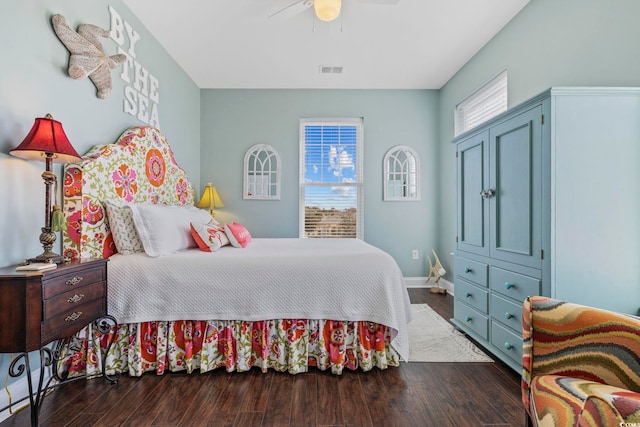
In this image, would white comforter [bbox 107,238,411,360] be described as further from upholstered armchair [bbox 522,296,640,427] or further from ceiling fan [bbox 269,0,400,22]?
ceiling fan [bbox 269,0,400,22]

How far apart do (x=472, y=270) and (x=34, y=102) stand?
3.09 metres

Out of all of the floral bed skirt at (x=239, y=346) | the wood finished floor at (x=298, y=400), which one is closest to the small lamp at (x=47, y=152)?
the floral bed skirt at (x=239, y=346)

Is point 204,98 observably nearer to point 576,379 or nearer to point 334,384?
point 334,384

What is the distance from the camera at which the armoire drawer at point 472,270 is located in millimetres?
2262

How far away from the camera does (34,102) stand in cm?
172

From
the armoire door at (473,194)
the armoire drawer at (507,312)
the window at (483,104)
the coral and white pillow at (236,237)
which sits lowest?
the armoire drawer at (507,312)

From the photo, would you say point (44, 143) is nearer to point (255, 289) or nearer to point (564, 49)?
point (255, 289)

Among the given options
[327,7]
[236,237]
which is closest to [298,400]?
[236,237]

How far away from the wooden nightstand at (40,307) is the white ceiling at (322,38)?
231 centimetres

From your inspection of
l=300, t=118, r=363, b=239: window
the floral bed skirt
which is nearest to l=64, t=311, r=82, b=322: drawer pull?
the floral bed skirt

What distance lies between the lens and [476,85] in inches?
133

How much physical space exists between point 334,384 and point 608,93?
2215mm

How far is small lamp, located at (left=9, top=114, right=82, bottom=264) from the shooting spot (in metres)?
1.50

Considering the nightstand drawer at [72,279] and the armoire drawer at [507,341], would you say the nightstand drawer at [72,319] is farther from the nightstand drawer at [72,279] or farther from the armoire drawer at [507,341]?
the armoire drawer at [507,341]
